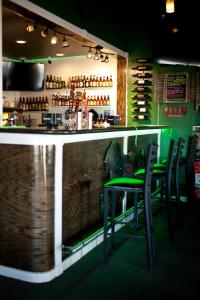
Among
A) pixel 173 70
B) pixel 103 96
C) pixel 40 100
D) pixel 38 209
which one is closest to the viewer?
pixel 38 209

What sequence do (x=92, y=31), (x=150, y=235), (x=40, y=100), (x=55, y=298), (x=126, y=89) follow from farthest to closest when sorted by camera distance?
1. (x=40, y=100)
2. (x=126, y=89)
3. (x=92, y=31)
4. (x=150, y=235)
5. (x=55, y=298)

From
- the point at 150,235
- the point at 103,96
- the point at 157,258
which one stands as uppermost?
the point at 103,96

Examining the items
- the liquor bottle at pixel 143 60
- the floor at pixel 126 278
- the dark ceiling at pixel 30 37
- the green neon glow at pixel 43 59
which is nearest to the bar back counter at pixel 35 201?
the floor at pixel 126 278

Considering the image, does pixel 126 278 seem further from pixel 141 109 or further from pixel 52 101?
pixel 52 101

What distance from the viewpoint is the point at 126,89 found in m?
6.92

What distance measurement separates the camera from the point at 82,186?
3391mm

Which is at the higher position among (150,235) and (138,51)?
(138,51)

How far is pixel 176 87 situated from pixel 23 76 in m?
3.54

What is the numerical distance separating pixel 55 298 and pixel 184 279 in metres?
1.08

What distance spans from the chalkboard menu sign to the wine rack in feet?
1.20

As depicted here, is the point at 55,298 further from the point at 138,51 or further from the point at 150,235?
the point at 138,51

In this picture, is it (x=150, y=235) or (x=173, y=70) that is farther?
(x=173, y=70)

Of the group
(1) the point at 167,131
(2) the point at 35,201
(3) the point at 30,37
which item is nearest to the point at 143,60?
(1) the point at 167,131

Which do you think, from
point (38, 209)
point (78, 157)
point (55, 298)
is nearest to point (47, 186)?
point (38, 209)
